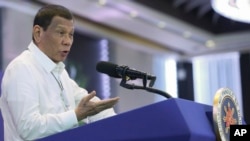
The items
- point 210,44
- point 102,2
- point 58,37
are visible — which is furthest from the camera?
point 210,44

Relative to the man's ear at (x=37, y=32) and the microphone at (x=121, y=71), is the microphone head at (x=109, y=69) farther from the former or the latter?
the man's ear at (x=37, y=32)

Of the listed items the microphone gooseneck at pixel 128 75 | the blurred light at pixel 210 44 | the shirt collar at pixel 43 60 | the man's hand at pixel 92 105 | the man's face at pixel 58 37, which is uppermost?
the blurred light at pixel 210 44

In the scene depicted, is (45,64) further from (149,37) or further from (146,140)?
(149,37)

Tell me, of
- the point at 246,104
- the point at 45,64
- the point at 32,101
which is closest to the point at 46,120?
the point at 32,101

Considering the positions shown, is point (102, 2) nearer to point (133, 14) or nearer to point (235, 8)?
point (133, 14)

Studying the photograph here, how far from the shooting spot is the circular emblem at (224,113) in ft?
5.67

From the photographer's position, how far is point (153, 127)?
5.24ft

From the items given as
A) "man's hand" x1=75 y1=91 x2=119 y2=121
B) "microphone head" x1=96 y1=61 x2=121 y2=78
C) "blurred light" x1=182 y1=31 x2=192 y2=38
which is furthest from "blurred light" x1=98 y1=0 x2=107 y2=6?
"man's hand" x1=75 y1=91 x2=119 y2=121

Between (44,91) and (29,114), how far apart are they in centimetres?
18

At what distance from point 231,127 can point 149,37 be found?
6.79m

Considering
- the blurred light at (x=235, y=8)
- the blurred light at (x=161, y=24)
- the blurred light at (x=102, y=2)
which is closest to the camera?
the blurred light at (x=102, y=2)

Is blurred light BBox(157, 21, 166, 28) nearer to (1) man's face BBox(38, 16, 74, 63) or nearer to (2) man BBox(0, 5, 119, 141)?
(2) man BBox(0, 5, 119, 141)

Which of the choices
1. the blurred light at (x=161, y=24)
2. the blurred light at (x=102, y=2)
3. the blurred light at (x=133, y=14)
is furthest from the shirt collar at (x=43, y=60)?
the blurred light at (x=161, y=24)

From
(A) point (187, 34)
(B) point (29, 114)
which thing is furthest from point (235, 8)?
(B) point (29, 114)
